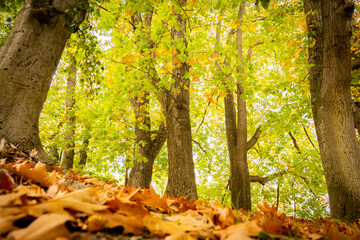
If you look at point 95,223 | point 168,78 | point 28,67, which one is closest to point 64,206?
point 95,223

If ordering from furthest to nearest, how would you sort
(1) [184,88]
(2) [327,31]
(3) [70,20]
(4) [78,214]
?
(1) [184,88] < (2) [327,31] < (3) [70,20] < (4) [78,214]

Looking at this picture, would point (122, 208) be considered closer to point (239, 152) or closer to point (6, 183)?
point (6, 183)

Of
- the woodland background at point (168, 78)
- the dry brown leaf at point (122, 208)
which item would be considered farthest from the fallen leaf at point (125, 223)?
the woodland background at point (168, 78)

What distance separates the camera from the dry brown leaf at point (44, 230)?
1.49ft

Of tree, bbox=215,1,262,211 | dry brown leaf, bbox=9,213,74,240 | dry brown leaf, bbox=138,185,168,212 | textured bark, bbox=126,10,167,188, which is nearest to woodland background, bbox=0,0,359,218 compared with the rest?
textured bark, bbox=126,10,167,188

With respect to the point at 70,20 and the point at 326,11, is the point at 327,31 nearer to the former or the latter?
the point at 326,11

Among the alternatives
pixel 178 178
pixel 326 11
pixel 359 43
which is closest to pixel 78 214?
pixel 178 178

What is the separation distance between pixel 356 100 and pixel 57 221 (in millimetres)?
7859

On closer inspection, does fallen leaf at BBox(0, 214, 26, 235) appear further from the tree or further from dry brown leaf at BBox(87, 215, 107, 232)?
the tree

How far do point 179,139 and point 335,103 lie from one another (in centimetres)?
269

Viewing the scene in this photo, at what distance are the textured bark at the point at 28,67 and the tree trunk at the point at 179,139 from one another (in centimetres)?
202

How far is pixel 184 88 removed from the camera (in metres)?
4.14

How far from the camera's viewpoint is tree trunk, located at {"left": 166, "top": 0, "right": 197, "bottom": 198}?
3716mm

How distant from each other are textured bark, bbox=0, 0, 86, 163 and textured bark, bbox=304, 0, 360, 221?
12.5 ft
